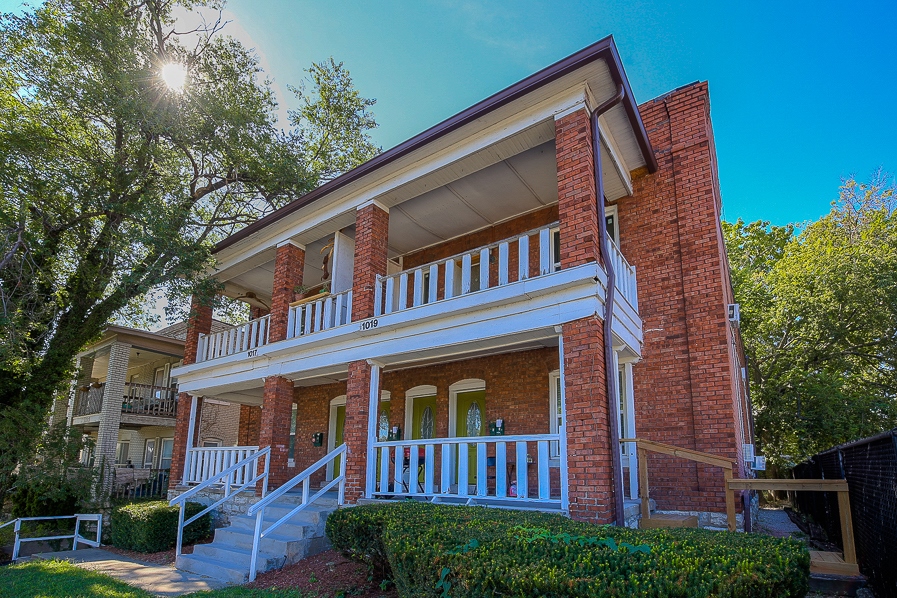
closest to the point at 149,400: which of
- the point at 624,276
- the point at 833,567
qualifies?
the point at 624,276

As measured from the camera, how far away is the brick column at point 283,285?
38.4ft

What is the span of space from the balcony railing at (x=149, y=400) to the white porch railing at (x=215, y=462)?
29.7 ft

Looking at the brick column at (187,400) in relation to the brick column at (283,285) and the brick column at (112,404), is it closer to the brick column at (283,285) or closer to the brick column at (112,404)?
the brick column at (283,285)

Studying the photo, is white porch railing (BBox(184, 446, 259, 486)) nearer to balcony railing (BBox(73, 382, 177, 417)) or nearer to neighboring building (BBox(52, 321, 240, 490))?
neighboring building (BBox(52, 321, 240, 490))

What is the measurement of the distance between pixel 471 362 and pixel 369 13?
29.3 feet

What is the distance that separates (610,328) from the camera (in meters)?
7.41

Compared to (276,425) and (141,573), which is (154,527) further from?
(276,425)

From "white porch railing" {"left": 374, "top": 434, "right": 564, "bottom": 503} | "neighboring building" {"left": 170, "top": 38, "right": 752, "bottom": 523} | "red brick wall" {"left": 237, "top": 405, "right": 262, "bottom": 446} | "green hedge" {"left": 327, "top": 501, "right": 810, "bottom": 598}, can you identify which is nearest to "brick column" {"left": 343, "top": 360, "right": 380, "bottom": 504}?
"neighboring building" {"left": 170, "top": 38, "right": 752, "bottom": 523}

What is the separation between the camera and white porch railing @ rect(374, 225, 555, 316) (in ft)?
26.5

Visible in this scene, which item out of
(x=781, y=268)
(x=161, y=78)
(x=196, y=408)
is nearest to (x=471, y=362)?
(x=196, y=408)

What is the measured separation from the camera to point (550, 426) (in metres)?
10.3

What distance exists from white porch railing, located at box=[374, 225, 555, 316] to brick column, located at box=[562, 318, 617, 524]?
1.20 meters

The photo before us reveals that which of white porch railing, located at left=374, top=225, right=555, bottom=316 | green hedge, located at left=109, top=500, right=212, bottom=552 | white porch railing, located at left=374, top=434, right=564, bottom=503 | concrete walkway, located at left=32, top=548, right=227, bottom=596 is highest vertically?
white porch railing, located at left=374, top=225, right=555, bottom=316

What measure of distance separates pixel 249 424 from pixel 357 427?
831 centimetres
